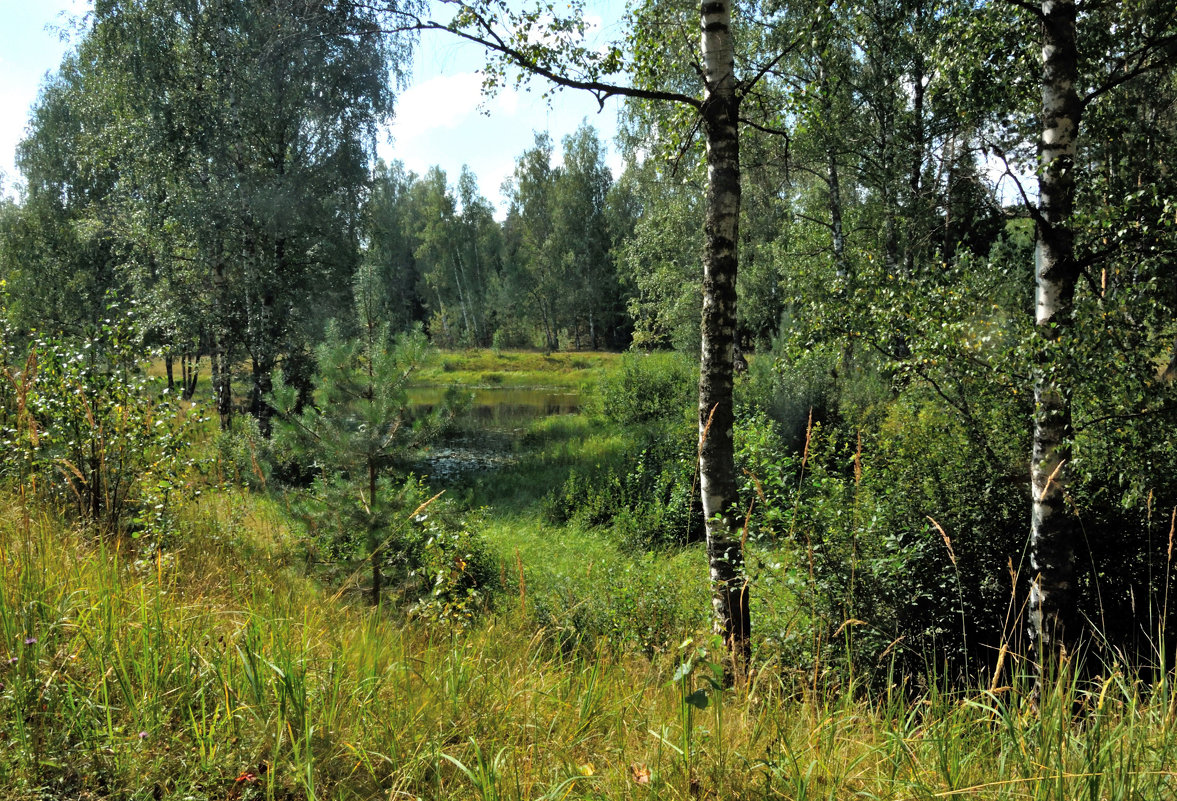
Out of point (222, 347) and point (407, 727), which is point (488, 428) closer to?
point (222, 347)

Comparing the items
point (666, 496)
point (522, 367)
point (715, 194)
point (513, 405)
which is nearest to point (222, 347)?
point (666, 496)

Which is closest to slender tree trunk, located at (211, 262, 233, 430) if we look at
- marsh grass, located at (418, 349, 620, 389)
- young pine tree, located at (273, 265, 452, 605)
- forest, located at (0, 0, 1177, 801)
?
forest, located at (0, 0, 1177, 801)

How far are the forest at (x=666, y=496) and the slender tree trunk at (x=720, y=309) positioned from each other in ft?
0.08

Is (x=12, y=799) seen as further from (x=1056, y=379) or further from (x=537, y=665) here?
(x=1056, y=379)

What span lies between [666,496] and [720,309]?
757cm

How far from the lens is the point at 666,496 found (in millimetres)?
11477

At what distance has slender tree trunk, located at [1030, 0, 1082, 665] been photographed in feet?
13.5

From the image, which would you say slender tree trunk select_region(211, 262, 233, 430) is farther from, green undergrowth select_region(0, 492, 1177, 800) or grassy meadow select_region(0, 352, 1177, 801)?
green undergrowth select_region(0, 492, 1177, 800)

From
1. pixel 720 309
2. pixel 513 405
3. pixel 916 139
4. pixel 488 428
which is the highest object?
pixel 916 139

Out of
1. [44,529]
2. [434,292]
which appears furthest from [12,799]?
[434,292]

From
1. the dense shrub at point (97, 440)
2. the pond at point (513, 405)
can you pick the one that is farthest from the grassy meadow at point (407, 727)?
the pond at point (513, 405)

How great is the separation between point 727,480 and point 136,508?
4136mm

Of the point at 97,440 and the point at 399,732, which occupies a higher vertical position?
the point at 97,440

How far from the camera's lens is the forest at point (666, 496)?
1830 mm
